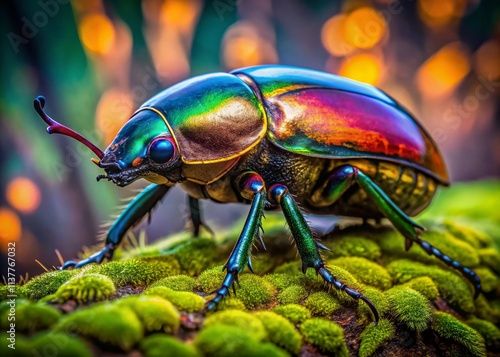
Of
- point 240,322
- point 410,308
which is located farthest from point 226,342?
point 410,308

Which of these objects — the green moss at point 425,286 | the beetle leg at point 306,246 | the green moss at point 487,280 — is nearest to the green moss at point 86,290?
the beetle leg at point 306,246

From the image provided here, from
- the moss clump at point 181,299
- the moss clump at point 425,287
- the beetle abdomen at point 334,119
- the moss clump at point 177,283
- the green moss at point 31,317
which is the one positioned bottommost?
the moss clump at point 425,287

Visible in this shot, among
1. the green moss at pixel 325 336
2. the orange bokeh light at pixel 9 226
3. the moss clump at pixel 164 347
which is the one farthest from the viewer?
the orange bokeh light at pixel 9 226

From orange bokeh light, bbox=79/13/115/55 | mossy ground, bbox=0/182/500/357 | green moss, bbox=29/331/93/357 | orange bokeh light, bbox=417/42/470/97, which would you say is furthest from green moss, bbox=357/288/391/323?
orange bokeh light, bbox=417/42/470/97

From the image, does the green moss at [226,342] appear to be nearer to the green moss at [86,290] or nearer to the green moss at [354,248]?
the green moss at [86,290]

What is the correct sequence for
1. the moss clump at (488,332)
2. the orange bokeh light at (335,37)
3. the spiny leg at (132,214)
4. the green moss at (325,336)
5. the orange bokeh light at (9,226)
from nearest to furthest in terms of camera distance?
the green moss at (325,336)
the moss clump at (488,332)
the spiny leg at (132,214)
the orange bokeh light at (9,226)
the orange bokeh light at (335,37)

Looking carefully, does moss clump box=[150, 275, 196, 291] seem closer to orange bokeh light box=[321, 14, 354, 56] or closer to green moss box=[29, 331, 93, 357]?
green moss box=[29, 331, 93, 357]

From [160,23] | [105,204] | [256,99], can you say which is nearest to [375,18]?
[160,23]
